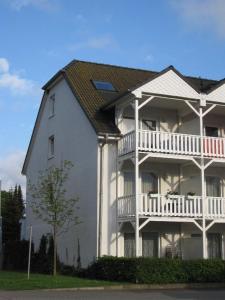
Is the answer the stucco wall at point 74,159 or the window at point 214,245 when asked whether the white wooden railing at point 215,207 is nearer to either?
the window at point 214,245

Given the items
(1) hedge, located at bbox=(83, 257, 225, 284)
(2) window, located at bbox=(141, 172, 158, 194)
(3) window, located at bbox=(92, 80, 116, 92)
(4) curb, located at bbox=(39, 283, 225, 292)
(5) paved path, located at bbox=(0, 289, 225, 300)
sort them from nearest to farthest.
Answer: (5) paved path, located at bbox=(0, 289, 225, 300), (4) curb, located at bbox=(39, 283, 225, 292), (1) hedge, located at bbox=(83, 257, 225, 284), (2) window, located at bbox=(141, 172, 158, 194), (3) window, located at bbox=(92, 80, 116, 92)

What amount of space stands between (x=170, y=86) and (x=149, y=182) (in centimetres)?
507

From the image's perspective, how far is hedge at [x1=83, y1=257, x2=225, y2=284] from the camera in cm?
2241

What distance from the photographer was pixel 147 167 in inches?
1078

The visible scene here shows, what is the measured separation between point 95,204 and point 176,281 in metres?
5.66

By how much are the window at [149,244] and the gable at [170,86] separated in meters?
6.99

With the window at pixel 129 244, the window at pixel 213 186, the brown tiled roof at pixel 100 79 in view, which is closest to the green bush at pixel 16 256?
the window at pixel 129 244

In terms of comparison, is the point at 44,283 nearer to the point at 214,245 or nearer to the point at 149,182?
the point at 149,182

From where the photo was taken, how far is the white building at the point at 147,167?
2520 cm

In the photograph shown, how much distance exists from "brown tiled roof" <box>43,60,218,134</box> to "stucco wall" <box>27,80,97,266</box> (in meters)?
0.67

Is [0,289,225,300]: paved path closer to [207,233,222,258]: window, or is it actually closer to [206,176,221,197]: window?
[207,233,222,258]: window

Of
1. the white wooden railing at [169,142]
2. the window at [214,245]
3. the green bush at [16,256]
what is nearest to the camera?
the white wooden railing at [169,142]

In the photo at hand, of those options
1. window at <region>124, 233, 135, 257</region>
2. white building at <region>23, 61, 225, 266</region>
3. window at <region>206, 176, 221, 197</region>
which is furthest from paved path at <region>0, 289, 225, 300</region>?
window at <region>206, 176, 221, 197</region>

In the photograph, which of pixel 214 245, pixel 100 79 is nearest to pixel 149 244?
pixel 214 245
